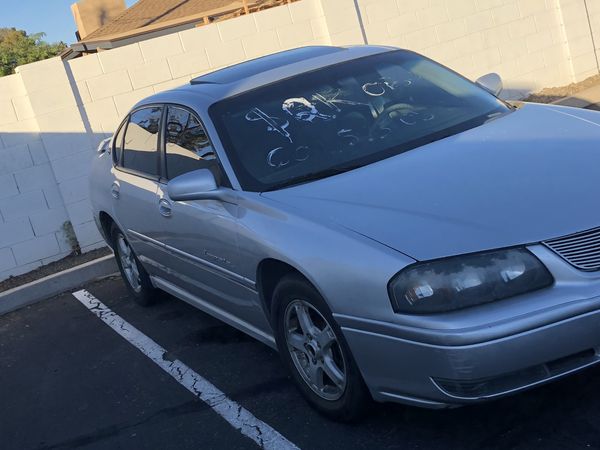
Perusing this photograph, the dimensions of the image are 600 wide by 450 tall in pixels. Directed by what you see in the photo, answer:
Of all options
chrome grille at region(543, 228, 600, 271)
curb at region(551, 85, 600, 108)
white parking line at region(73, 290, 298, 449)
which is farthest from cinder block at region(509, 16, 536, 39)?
chrome grille at region(543, 228, 600, 271)

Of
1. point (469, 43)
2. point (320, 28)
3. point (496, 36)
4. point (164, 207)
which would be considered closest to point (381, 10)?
point (320, 28)

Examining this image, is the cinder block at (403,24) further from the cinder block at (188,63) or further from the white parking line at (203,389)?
the white parking line at (203,389)

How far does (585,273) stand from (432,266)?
1.88 ft

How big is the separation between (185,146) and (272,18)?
18.2 ft

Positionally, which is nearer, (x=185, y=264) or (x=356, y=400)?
(x=356, y=400)

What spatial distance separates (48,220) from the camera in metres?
8.81

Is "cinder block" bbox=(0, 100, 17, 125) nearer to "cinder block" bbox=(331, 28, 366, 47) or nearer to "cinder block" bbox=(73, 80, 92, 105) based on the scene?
"cinder block" bbox=(73, 80, 92, 105)

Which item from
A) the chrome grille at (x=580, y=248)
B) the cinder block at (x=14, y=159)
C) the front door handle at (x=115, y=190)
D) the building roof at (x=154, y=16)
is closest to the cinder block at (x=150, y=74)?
the cinder block at (x=14, y=159)

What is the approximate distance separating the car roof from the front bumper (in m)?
2.00

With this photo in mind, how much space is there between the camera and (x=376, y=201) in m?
3.53

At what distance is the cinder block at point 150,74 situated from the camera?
930 centimetres

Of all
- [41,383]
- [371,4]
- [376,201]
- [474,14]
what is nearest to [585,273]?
[376,201]

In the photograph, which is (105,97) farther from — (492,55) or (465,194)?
(465,194)

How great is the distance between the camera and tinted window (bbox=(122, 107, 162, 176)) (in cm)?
542
